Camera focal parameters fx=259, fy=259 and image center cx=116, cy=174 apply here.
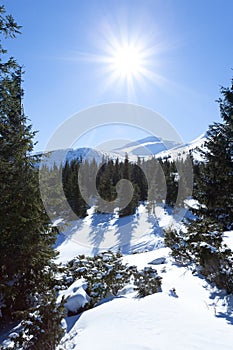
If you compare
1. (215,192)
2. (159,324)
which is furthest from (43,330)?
(215,192)

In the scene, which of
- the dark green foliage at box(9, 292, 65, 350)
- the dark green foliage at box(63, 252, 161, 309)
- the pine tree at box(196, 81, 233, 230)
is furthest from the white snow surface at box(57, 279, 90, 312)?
the pine tree at box(196, 81, 233, 230)

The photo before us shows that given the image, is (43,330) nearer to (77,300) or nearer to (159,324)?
(159,324)

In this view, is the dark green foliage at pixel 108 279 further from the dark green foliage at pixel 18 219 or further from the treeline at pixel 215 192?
the treeline at pixel 215 192

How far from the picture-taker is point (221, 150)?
34.2 feet

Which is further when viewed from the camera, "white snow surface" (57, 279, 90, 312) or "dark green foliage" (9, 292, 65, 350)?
"white snow surface" (57, 279, 90, 312)

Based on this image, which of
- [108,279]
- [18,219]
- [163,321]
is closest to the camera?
[163,321]

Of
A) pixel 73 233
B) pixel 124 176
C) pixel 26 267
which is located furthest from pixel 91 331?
pixel 124 176

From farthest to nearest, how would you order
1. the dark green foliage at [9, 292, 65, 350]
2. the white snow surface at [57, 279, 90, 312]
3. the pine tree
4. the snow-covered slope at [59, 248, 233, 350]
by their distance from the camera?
the pine tree, the white snow surface at [57, 279, 90, 312], the dark green foliage at [9, 292, 65, 350], the snow-covered slope at [59, 248, 233, 350]

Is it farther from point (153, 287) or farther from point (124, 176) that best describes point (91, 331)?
point (124, 176)

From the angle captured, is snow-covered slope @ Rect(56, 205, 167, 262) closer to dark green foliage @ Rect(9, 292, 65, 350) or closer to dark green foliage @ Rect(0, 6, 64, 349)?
dark green foliage @ Rect(0, 6, 64, 349)

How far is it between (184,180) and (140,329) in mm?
41253

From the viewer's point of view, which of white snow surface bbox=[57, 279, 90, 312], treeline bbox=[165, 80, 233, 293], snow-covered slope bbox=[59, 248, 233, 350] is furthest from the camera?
treeline bbox=[165, 80, 233, 293]

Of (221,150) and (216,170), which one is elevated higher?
(221,150)

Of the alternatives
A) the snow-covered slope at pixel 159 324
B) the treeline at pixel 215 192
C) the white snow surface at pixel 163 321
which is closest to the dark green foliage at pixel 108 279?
the white snow surface at pixel 163 321
